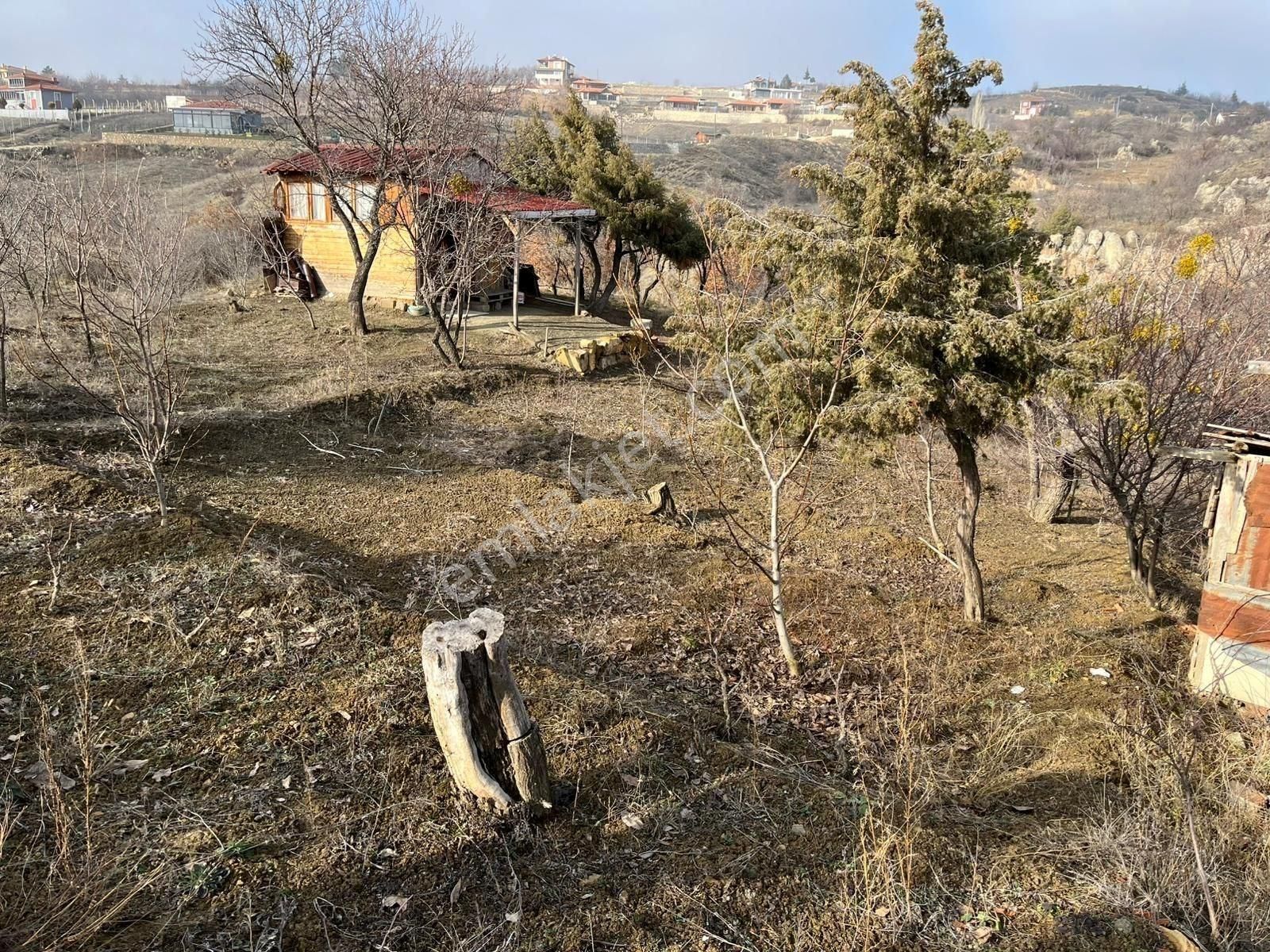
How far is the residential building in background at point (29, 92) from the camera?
236 feet

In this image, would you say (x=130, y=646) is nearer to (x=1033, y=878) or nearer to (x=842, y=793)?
(x=842, y=793)

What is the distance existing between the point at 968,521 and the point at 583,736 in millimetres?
3881

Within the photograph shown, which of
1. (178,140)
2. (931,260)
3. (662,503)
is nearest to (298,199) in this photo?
(662,503)

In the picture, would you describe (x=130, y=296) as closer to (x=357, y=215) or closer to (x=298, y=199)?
(x=357, y=215)

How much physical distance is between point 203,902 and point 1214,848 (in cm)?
414

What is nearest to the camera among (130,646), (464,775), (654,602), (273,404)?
(464,775)

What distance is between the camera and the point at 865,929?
2.97 meters

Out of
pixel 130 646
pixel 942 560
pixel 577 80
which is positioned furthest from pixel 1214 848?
pixel 577 80

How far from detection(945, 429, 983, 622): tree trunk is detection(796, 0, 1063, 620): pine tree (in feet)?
1.56

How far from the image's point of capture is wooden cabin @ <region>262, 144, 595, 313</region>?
16109mm

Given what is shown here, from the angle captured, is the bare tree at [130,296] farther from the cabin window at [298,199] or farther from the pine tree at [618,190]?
the pine tree at [618,190]

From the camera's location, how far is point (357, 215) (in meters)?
16.2

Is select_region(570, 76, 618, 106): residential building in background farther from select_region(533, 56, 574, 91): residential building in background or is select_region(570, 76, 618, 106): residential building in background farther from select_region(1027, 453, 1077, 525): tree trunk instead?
select_region(1027, 453, 1077, 525): tree trunk

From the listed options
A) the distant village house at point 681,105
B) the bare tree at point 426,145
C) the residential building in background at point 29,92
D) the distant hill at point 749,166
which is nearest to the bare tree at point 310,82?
the bare tree at point 426,145
